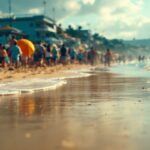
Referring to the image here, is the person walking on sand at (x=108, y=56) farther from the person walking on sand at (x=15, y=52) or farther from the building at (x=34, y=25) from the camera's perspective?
the person walking on sand at (x=15, y=52)

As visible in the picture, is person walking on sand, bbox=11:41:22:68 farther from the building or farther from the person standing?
the building

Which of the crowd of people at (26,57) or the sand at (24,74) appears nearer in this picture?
the sand at (24,74)

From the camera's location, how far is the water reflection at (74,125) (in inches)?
222

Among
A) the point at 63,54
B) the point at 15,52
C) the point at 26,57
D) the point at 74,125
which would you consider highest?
the point at 15,52

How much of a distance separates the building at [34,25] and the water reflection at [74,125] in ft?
254

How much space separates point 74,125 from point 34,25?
83.6 m

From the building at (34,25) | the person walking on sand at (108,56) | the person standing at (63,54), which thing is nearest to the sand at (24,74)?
the person standing at (63,54)

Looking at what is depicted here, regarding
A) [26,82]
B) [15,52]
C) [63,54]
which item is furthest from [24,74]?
[63,54]

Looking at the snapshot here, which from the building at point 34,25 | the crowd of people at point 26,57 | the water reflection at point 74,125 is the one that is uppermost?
the building at point 34,25

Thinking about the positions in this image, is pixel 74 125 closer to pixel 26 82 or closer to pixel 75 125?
pixel 75 125

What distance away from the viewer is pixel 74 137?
609 centimetres

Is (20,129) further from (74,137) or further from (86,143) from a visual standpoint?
(86,143)

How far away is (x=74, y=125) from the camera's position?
23.5 feet

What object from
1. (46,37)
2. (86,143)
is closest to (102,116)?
(86,143)
